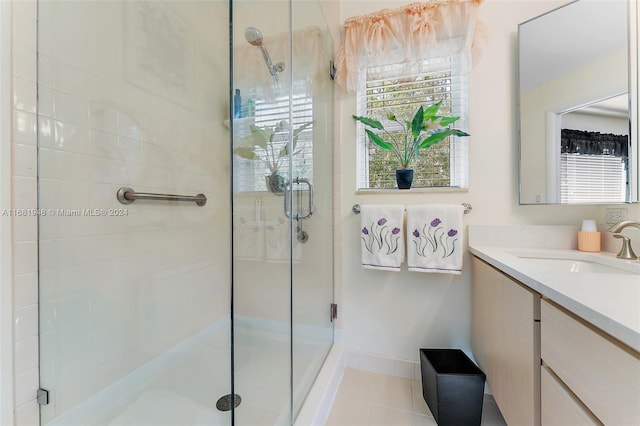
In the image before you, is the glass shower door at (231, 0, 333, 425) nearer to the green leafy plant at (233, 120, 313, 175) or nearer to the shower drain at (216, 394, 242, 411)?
the green leafy plant at (233, 120, 313, 175)

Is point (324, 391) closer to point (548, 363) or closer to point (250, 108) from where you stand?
point (548, 363)

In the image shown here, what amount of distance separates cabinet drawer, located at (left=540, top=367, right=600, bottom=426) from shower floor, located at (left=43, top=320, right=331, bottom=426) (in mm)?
893

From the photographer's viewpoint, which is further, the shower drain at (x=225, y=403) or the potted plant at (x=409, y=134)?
the potted plant at (x=409, y=134)

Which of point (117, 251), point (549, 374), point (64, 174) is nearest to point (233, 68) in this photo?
point (64, 174)

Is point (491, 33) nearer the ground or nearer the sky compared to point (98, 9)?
nearer the sky

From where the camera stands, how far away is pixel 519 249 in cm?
138

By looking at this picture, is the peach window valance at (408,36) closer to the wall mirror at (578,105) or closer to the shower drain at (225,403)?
the wall mirror at (578,105)

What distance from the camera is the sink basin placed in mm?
1059

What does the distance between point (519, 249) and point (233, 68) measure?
157 cm

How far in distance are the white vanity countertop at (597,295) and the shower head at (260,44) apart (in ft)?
4.24

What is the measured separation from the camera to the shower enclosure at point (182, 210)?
95cm

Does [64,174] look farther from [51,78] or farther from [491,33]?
[491,33]

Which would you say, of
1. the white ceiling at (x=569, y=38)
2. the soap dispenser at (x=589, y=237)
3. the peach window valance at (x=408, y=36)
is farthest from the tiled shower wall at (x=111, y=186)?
the soap dispenser at (x=589, y=237)

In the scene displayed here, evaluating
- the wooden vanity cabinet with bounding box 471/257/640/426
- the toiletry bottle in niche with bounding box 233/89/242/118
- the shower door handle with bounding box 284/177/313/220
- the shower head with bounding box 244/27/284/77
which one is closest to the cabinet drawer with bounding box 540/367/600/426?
the wooden vanity cabinet with bounding box 471/257/640/426
